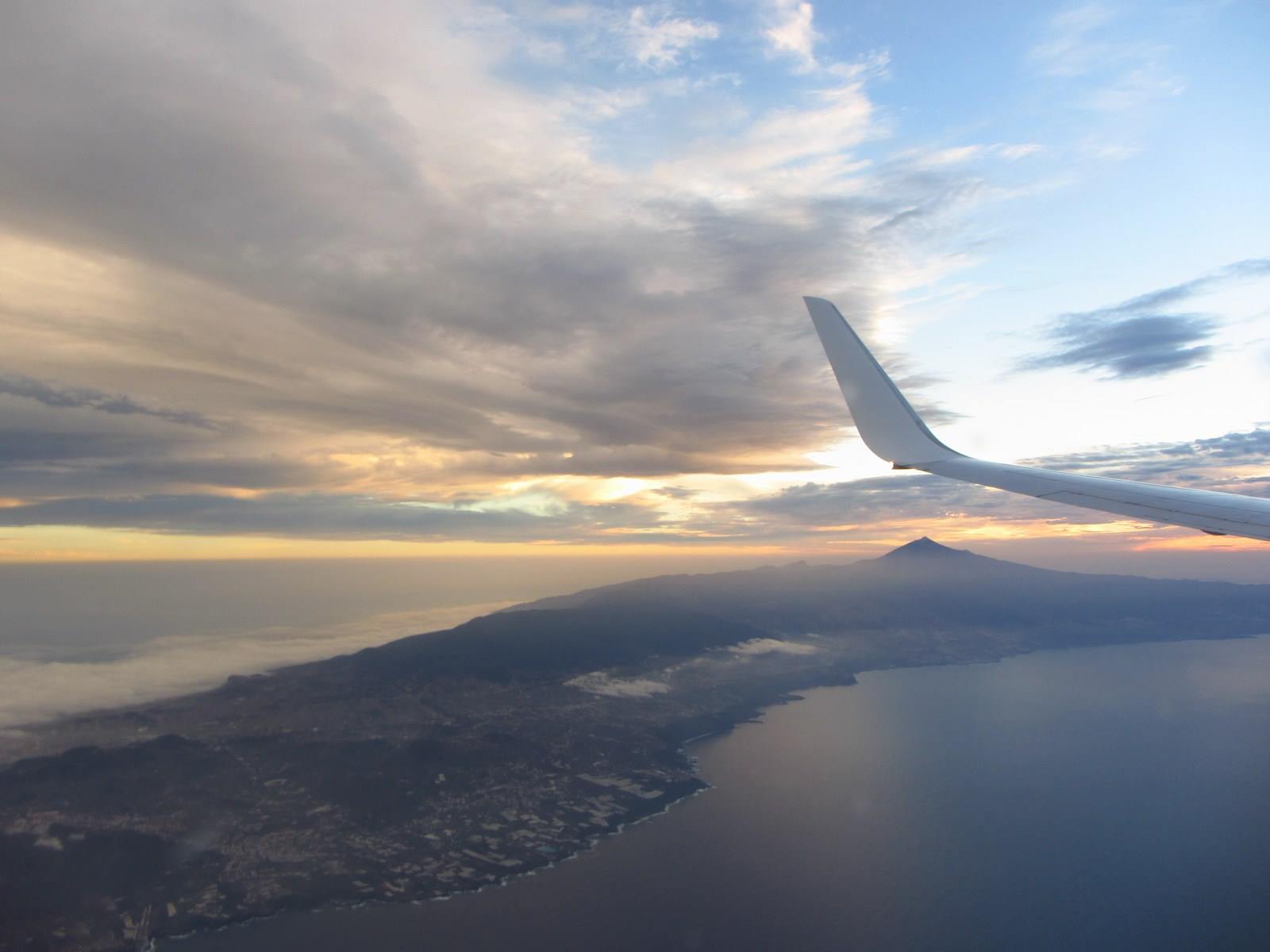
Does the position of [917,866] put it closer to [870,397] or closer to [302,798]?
[870,397]

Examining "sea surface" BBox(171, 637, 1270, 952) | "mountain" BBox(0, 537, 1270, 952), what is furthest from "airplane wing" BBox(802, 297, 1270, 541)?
"mountain" BBox(0, 537, 1270, 952)

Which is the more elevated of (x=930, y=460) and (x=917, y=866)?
(x=930, y=460)

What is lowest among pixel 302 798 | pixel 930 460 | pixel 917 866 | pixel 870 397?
pixel 917 866

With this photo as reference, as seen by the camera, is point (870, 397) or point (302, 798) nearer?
point (870, 397)

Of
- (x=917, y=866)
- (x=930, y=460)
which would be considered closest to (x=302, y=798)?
(x=917, y=866)

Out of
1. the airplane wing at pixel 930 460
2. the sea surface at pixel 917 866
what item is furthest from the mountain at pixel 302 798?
the airplane wing at pixel 930 460

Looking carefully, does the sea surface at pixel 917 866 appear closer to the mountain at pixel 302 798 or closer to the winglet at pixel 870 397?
the mountain at pixel 302 798

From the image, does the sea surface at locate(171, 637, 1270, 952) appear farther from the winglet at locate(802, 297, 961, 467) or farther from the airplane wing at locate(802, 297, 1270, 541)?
the winglet at locate(802, 297, 961, 467)
